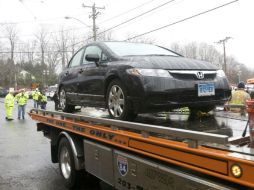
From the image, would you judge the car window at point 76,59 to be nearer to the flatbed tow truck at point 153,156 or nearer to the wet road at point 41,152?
the wet road at point 41,152

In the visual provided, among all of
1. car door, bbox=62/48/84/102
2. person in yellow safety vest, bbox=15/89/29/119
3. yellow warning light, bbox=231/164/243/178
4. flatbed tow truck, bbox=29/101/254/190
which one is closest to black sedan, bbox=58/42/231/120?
flatbed tow truck, bbox=29/101/254/190

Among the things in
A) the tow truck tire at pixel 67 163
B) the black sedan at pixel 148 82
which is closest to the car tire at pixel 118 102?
the black sedan at pixel 148 82

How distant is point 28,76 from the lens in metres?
77.8

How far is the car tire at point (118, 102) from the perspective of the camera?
4.73 metres

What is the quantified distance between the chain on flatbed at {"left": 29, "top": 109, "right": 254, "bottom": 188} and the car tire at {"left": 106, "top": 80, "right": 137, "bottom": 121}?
1.15 ft

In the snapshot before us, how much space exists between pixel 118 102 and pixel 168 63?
2.86ft

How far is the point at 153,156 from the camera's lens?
336cm

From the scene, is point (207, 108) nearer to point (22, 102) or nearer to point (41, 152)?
point (41, 152)

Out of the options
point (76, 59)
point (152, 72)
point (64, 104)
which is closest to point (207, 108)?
point (152, 72)

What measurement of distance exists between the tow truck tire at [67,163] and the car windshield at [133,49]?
64.9 inches

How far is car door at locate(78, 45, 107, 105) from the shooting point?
543cm

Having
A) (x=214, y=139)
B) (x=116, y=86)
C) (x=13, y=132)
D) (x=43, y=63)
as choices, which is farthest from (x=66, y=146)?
(x=43, y=63)

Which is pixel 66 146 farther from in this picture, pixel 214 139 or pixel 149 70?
pixel 214 139

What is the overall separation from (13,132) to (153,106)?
9641 millimetres
